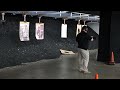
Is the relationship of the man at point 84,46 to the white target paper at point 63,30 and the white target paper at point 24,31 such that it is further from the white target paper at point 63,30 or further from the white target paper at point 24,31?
the white target paper at point 63,30

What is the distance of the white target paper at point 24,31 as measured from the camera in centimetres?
1272

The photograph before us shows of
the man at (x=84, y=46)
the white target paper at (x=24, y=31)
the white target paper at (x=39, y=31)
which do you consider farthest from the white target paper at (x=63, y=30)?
the man at (x=84, y=46)

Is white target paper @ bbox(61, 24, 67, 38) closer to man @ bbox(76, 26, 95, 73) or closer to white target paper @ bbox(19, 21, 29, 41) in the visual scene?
white target paper @ bbox(19, 21, 29, 41)

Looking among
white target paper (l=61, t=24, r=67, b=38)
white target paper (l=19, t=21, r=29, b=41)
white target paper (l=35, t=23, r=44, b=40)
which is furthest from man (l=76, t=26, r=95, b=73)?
white target paper (l=61, t=24, r=67, b=38)

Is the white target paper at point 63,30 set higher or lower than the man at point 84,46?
higher

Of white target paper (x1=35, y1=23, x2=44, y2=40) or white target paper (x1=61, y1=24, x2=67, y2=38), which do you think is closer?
white target paper (x1=35, y1=23, x2=44, y2=40)

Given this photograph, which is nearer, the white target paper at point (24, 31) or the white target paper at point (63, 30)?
the white target paper at point (24, 31)

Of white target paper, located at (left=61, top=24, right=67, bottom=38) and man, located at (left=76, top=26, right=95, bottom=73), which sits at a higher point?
white target paper, located at (left=61, top=24, right=67, bottom=38)

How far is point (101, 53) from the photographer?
14.8 meters

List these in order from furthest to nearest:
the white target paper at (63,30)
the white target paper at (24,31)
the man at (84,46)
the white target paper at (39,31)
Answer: the white target paper at (63,30) → the white target paper at (39,31) → the white target paper at (24,31) → the man at (84,46)

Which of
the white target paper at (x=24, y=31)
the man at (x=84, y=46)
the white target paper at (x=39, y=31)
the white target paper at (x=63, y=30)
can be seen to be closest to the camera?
the man at (x=84, y=46)

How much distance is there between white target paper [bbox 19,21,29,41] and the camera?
12719 mm
